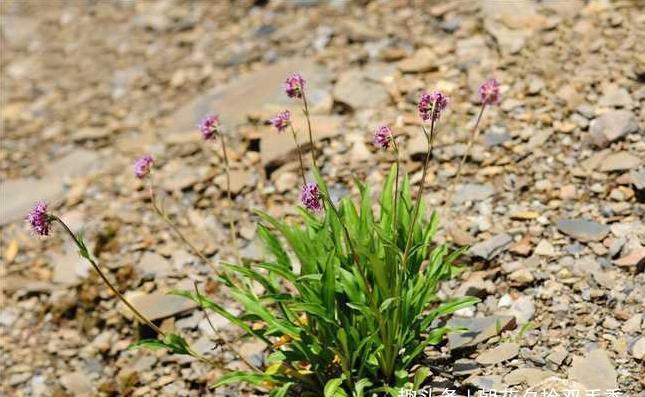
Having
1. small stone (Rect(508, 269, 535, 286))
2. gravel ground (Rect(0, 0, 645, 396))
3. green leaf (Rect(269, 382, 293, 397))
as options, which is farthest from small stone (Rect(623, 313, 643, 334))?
green leaf (Rect(269, 382, 293, 397))

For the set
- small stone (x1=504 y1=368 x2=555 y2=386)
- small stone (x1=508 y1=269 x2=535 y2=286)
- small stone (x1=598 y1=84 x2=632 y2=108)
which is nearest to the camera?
small stone (x1=504 y1=368 x2=555 y2=386)

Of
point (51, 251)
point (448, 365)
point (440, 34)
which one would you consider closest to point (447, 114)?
point (440, 34)

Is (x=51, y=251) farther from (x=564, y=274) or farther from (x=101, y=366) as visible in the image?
(x=564, y=274)

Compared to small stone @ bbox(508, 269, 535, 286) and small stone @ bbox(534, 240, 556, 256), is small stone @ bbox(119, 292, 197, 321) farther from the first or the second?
small stone @ bbox(534, 240, 556, 256)

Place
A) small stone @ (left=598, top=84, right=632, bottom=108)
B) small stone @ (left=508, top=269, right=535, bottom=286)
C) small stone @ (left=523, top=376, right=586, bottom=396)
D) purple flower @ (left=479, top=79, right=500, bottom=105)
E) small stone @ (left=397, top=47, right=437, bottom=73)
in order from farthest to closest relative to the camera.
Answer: small stone @ (left=397, top=47, right=437, bottom=73) < small stone @ (left=598, top=84, right=632, bottom=108) < small stone @ (left=508, top=269, right=535, bottom=286) < purple flower @ (left=479, top=79, right=500, bottom=105) < small stone @ (left=523, top=376, right=586, bottom=396)

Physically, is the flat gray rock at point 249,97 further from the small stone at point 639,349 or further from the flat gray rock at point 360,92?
the small stone at point 639,349

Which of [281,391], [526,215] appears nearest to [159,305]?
[281,391]

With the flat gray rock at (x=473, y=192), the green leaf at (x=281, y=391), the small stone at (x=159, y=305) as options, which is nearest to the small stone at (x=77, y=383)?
the small stone at (x=159, y=305)
